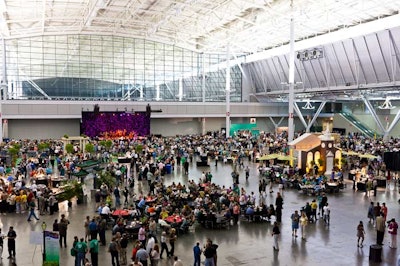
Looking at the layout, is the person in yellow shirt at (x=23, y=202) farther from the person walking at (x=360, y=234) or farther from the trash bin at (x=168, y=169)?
the person walking at (x=360, y=234)

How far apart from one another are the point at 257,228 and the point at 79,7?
1309 inches

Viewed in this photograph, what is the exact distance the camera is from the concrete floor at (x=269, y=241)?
11.9 m

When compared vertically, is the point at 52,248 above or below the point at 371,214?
above

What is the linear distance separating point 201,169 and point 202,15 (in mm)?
19983

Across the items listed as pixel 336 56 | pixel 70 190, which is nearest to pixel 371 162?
pixel 336 56

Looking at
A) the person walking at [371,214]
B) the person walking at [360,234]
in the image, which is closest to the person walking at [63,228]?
the person walking at [360,234]


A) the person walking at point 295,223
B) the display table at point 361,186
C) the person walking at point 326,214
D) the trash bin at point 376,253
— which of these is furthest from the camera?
the display table at point 361,186

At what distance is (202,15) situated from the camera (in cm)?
4275

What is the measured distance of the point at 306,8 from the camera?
36062mm

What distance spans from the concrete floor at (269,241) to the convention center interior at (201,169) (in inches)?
3.0

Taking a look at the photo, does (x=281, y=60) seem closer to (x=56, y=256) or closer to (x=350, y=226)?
(x=350, y=226)

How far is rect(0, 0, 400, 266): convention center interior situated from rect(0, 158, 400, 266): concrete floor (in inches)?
3.0

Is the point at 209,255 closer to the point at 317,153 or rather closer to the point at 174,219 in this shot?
the point at 174,219

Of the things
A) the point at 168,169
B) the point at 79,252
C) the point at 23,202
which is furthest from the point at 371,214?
the point at 168,169
